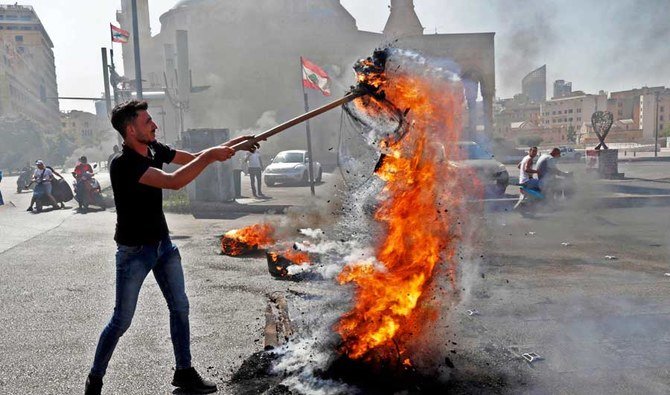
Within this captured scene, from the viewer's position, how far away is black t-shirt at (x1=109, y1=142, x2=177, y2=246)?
11.4ft

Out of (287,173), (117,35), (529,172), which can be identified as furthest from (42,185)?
(117,35)

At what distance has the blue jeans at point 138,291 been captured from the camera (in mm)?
3498

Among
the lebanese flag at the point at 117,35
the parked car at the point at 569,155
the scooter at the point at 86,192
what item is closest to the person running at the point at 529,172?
the scooter at the point at 86,192

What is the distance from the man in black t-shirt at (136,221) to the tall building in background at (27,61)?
93913 mm

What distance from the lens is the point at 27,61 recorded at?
104m

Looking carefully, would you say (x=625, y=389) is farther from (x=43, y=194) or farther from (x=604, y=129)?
(x=604, y=129)

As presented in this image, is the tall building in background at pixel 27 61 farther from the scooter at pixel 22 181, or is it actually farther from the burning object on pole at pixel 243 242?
the burning object on pole at pixel 243 242

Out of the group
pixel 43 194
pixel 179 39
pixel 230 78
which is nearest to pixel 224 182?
pixel 43 194

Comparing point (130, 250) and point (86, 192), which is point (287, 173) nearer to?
point (86, 192)

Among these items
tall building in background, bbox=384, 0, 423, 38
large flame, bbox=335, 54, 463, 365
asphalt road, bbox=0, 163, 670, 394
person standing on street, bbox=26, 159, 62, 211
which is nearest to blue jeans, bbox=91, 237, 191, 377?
asphalt road, bbox=0, 163, 670, 394

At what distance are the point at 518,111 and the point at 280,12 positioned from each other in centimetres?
10254

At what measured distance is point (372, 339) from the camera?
3717 millimetres

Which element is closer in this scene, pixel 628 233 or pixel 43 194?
pixel 628 233

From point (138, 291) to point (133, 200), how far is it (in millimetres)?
591
